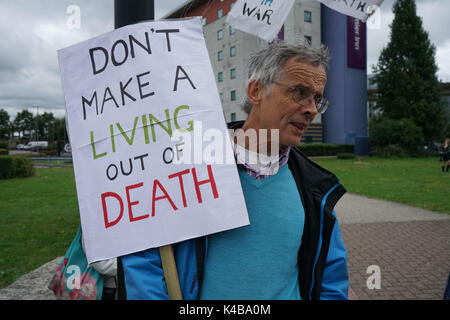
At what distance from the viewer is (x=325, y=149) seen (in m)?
32.9

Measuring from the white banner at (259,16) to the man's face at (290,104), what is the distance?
220 cm

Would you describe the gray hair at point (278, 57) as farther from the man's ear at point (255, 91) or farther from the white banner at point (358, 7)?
the white banner at point (358, 7)

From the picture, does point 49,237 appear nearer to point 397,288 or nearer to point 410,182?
point 397,288

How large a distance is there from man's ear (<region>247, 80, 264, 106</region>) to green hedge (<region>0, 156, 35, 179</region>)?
56.5 feet

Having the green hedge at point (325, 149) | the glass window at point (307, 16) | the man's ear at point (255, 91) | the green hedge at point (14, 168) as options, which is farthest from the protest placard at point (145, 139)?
the glass window at point (307, 16)

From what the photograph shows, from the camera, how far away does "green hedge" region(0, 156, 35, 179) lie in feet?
51.3

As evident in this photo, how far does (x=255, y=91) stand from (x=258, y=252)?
2.51 ft

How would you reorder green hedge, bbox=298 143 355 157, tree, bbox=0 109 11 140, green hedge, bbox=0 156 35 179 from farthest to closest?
tree, bbox=0 109 11 140, green hedge, bbox=298 143 355 157, green hedge, bbox=0 156 35 179

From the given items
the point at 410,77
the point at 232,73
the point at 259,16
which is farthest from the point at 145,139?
the point at 410,77

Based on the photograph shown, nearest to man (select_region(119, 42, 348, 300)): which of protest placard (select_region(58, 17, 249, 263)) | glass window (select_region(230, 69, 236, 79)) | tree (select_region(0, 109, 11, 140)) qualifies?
protest placard (select_region(58, 17, 249, 263))

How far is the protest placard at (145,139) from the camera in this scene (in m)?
1.35

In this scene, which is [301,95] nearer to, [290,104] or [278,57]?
[290,104]

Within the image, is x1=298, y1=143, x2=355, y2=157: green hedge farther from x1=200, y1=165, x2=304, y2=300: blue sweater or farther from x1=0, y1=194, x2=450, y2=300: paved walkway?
x1=200, y1=165, x2=304, y2=300: blue sweater
